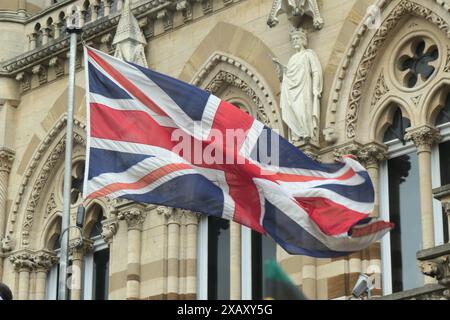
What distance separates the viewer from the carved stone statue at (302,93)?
25.4 meters

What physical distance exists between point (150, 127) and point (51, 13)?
9.95 meters

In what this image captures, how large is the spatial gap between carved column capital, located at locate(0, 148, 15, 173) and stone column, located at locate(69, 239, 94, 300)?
8.85ft

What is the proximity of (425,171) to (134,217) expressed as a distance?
247 inches

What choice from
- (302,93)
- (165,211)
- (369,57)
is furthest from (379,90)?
(165,211)

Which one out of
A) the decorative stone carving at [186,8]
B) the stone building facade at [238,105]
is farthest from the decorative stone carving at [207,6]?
the decorative stone carving at [186,8]

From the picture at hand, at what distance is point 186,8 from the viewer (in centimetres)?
2873

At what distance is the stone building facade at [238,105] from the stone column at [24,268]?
27mm

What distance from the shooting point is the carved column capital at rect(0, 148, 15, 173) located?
31109mm

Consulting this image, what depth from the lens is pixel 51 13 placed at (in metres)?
31.9

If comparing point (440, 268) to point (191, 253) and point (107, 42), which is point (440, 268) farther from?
point (107, 42)

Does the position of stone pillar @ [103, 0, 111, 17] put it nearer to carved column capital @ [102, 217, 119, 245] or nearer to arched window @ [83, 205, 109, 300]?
arched window @ [83, 205, 109, 300]

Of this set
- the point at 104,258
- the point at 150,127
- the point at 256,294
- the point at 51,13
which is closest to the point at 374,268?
the point at 256,294

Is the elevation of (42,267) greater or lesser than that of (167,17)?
lesser
